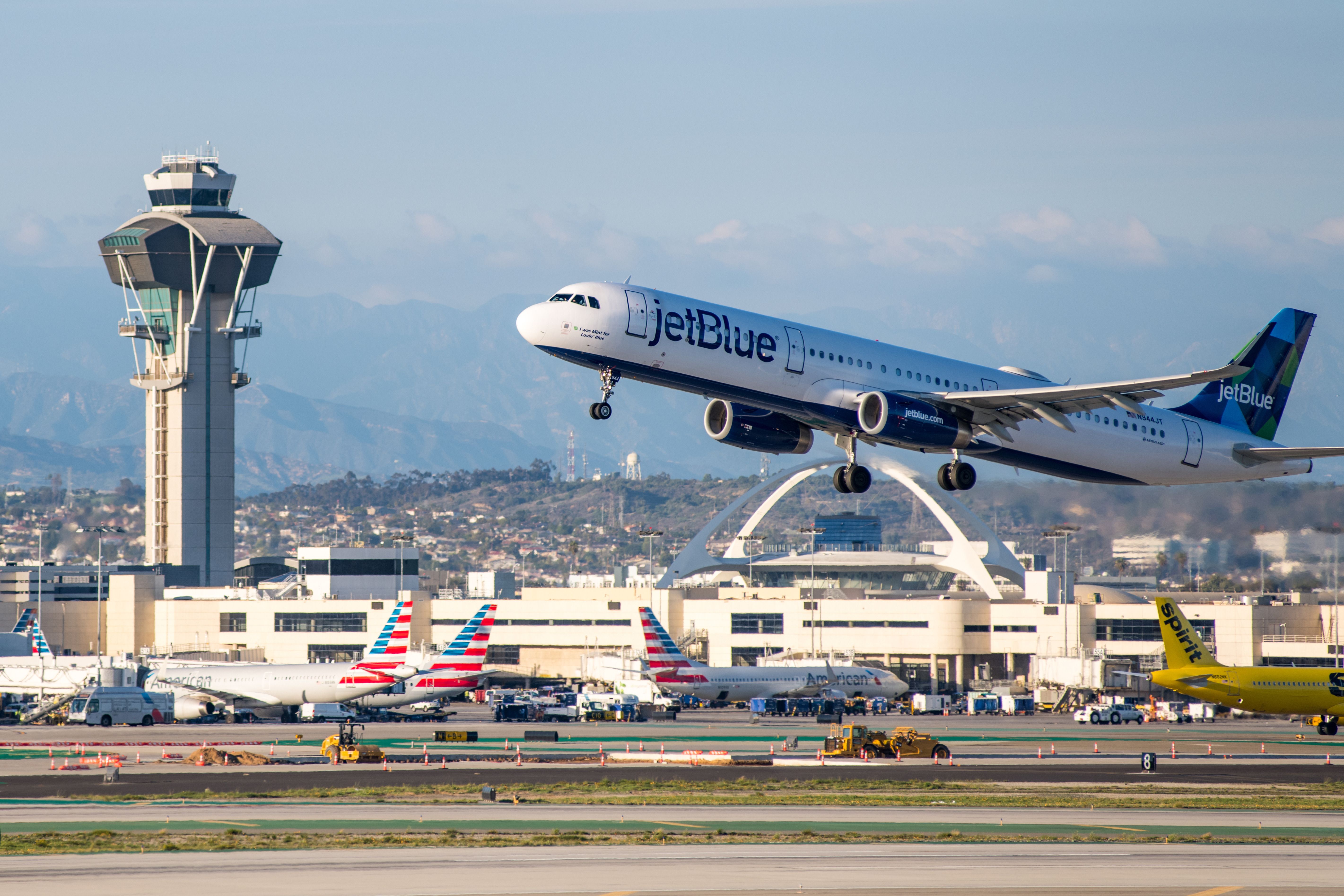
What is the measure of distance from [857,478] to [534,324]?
49.4 feet

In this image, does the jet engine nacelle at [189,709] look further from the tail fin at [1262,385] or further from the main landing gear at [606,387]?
the tail fin at [1262,385]

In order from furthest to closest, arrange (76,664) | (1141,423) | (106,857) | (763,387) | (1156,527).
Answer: (76,664)
(1156,527)
(1141,423)
(763,387)
(106,857)

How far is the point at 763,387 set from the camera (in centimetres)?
5694

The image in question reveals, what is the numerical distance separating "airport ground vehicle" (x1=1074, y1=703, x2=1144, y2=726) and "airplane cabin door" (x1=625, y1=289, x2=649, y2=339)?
→ 66.0 metres

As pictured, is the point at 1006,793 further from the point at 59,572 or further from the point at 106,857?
the point at 59,572

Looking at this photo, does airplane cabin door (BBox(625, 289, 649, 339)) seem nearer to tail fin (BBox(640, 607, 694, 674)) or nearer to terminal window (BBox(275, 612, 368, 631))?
tail fin (BBox(640, 607, 694, 674))

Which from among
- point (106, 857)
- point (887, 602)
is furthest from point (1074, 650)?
point (106, 857)

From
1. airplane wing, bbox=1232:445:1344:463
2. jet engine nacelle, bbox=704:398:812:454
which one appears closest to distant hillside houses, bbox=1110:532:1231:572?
airplane wing, bbox=1232:445:1344:463

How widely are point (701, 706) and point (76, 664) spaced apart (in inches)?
1937

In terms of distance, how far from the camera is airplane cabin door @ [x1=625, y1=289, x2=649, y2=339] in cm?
5400

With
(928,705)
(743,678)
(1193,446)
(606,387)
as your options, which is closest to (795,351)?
(606,387)

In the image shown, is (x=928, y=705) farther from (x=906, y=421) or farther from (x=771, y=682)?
(x=906, y=421)

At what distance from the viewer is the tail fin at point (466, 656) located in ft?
355

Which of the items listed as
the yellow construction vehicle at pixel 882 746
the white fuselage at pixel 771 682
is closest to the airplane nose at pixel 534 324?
the yellow construction vehicle at pixel 882 746
